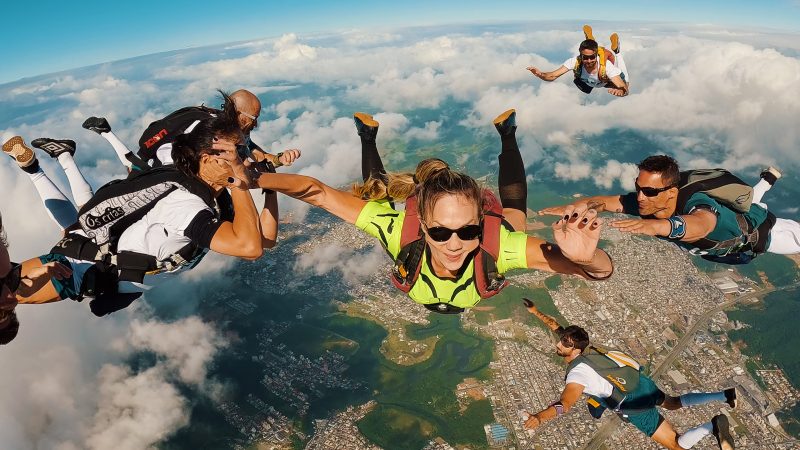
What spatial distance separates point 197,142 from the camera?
343 centimetres

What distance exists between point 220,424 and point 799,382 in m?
63.8

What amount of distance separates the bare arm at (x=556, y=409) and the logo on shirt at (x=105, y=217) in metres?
5.33

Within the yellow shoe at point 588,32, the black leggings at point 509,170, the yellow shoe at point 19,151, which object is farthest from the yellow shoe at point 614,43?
the yellow shoe at point 19,151

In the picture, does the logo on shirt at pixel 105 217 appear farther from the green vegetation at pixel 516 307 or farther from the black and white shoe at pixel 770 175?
the green vegetation at pixel 516 307

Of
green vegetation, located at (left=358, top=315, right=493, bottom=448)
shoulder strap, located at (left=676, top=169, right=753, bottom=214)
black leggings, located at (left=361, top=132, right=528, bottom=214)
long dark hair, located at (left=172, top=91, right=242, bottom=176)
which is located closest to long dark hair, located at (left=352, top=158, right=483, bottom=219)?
black leggings, located at (left=361, top=132, right=528, bottom=214)

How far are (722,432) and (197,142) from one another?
835 centimetres

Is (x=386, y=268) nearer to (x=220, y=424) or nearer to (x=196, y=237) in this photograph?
(x=220, y=424)

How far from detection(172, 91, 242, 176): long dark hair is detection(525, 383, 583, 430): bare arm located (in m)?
4.89

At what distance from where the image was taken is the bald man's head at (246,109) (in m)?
4.52

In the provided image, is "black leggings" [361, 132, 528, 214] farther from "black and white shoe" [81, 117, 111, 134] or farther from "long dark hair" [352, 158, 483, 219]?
A: "black and white shoe" [81, 117, 111, 134]

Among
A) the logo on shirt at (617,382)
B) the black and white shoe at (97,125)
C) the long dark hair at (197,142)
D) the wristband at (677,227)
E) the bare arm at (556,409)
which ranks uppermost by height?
the black and white shoe at (97,125)

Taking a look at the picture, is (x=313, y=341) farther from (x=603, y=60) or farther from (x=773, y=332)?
(x=773, y=332)

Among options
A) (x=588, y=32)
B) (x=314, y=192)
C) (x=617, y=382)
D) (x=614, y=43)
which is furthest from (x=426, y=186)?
(x=614, y=43)

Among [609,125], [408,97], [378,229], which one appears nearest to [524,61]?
[609,125]
